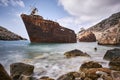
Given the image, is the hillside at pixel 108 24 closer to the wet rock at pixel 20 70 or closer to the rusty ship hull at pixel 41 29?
the rusty ship hull at pixel 41 29

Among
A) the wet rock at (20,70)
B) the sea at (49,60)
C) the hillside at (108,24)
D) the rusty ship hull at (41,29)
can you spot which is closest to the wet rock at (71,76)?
the sea at (49,60)

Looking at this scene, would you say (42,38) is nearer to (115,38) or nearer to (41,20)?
(41,20)

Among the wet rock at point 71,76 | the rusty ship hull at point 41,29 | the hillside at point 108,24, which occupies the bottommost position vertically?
the wet rock at point 71,76

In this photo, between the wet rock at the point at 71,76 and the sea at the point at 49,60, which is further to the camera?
the sea at the point at 49,60

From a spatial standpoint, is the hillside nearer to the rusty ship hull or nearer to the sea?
the rusty ship hull

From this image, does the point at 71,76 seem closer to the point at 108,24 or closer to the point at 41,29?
the point at 41,29

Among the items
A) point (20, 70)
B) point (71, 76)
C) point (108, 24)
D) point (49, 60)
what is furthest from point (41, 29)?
point (108, 24)

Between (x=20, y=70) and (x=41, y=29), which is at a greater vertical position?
(x=41, y=29)

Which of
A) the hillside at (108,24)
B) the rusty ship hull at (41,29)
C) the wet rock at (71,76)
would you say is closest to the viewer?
the wet rock at (71,76)

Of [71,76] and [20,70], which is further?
[20,70]

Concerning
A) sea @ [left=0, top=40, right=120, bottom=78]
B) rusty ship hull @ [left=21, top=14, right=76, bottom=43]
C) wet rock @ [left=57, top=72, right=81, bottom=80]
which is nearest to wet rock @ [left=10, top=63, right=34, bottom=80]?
sea @ [left=0, top=40, right=120, bottom=78]

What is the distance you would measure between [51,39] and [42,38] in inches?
123

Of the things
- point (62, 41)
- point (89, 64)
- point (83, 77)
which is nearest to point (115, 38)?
point (62, 41)

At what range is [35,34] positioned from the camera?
138 ft
